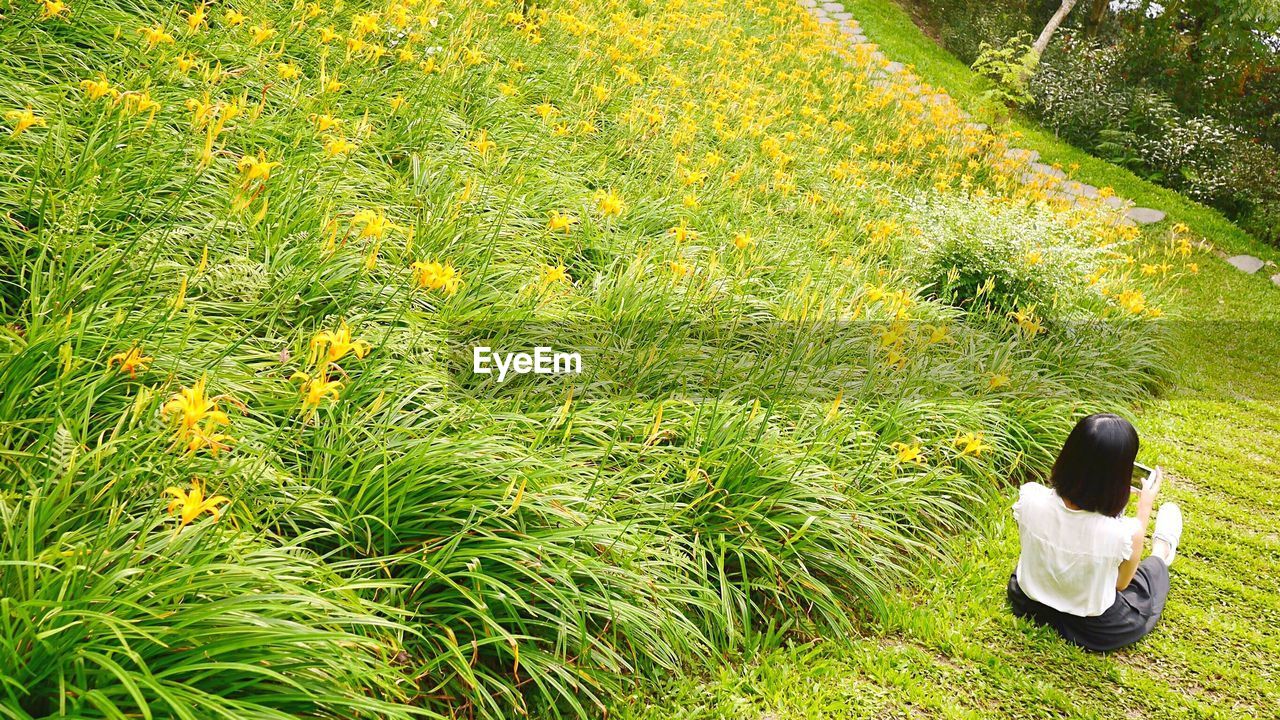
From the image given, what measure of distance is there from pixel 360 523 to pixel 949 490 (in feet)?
8.72

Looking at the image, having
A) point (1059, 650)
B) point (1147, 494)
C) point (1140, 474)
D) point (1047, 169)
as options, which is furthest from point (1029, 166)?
point (1059, 650)

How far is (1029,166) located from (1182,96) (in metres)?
5.08

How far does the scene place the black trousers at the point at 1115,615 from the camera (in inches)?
130

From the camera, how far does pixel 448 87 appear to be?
16.2ft

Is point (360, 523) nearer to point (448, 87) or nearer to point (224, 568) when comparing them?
point (224, 568)

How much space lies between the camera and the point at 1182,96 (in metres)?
12.8

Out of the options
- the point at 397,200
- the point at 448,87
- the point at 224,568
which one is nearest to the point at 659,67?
the point at 448,87

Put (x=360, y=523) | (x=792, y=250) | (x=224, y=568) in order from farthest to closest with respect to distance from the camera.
A: (x=792, y=250) → (x=360, y=523) → (x=224, y=568)

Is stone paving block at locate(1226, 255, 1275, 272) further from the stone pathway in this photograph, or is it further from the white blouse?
the white blouse

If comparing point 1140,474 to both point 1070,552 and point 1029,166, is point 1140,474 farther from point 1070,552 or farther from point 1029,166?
point 1029,166

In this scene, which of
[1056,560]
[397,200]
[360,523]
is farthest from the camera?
[397,200]

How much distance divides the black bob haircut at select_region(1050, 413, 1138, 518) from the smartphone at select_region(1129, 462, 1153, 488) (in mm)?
386

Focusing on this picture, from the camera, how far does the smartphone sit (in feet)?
11.5

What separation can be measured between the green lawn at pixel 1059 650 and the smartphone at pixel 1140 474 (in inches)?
18.7
